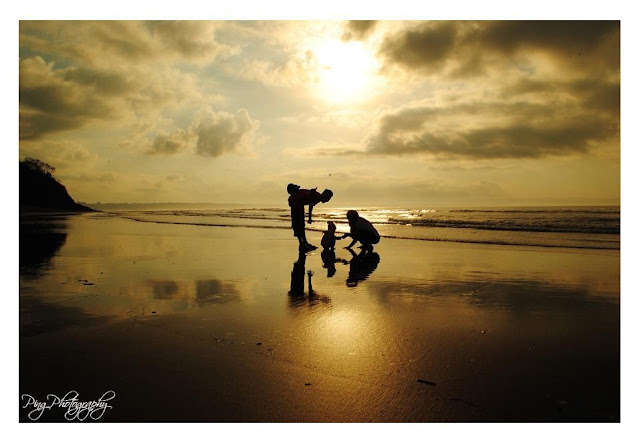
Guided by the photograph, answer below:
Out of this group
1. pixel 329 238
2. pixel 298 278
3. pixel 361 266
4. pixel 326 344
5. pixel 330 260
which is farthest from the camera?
pixel 329 238

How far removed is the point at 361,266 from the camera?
31.8 feet

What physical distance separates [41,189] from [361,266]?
70.7 m

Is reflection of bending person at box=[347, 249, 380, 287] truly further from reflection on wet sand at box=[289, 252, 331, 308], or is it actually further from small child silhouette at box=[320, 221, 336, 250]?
reflection on wet sand at box=[289, 252, 331, 308]

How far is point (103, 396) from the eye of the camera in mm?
3346

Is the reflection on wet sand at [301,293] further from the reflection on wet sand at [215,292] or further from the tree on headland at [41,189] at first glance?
the tree on headland at [41,189]

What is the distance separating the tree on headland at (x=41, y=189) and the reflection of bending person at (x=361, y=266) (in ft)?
198

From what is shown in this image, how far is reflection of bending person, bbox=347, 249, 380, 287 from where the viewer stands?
8062mm

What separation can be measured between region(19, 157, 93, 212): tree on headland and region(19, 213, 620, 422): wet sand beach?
62324 millimetres

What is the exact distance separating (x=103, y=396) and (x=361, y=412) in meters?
2.12

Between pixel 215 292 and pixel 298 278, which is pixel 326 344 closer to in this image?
pixel 215 292

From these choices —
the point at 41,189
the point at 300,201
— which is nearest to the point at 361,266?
the point at 300,201

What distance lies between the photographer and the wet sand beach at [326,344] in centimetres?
315

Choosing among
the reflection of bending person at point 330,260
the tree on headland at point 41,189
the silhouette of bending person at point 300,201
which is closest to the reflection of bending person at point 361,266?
the reflection of bending person at point 330,260

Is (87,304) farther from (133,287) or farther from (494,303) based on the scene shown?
(494,303)
